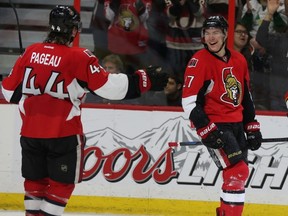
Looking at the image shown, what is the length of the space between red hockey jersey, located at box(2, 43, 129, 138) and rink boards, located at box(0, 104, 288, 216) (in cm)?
150

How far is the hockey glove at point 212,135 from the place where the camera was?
15.2ft

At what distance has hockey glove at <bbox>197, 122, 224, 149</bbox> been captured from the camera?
15.2 feet

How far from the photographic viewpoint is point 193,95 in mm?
4633

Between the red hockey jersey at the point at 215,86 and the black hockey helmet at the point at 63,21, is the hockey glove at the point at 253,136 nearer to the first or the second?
the red hockey jersey at the point at 215,86

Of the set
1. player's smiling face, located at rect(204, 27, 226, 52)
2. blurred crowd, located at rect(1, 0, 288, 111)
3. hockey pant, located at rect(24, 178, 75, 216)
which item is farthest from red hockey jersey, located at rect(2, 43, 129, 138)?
blurred crowd, located at rect(1, 0, 288, 111)

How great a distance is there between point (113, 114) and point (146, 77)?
151cm

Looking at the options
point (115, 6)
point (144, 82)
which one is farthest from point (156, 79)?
point (115, 6)

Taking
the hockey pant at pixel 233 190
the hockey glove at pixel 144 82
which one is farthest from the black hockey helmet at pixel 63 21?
the hockey pant at pixel 233 190

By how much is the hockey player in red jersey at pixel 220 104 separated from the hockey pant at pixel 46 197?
804mm

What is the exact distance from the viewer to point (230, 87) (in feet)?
15.5

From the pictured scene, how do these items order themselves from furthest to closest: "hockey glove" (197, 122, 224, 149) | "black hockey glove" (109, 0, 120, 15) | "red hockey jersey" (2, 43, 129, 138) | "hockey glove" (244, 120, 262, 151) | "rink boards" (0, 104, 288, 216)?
"black hockey glove" (109, 0, 120, 15) → "rink boards" (0, 104, 288, 216) → "hockey glove" (244, 120, 262, 151) → "hockey glove" (197, 122, 224, 149) → "red hockey jersey" (2, 43, 129, 138)

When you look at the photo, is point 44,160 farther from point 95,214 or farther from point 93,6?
point 93,6

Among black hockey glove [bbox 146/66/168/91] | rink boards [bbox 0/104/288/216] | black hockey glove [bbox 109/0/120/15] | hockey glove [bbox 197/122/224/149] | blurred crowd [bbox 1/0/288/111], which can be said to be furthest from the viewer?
black hockey glove [bbox 109/0/120/15]

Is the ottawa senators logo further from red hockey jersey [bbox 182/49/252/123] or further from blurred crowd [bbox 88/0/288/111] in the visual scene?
blurred crowd [bbox 88/0/288/111]
